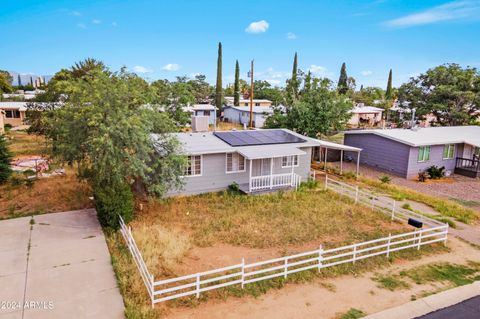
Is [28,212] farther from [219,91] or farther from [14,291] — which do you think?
[219,91]

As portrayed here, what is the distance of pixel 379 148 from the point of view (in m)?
25.5

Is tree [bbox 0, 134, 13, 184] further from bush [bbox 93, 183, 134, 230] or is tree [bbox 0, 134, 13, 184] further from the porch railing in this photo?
the porch railing

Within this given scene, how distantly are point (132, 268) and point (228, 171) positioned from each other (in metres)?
9.02

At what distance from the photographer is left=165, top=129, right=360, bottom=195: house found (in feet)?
55.1

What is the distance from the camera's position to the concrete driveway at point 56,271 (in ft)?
25.3

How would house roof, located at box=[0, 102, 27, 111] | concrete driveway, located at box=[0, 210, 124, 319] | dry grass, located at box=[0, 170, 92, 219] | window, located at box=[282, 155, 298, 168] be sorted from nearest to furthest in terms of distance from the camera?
1. concrete driveway, located at box=[0, 210, 124, 319]
2. dry grass, located at box=[0, 170, 92, 219]
3. window, located at box=[282, 155, 298, 168]
4. house roof, located at box=[0, 102, 27, 111]

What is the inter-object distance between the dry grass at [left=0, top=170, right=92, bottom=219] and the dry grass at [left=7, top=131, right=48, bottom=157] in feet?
21.4

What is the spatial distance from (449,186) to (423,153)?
10.5 feet

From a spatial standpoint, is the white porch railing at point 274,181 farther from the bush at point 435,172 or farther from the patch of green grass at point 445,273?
the bush at point 435,172

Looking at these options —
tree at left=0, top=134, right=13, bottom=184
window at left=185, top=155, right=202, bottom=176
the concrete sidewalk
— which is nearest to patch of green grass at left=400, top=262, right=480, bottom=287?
the concrete sidewalk

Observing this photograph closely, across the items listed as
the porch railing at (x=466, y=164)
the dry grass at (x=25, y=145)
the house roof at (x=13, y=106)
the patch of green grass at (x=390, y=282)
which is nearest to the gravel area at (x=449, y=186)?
the porch railing at (x=466, y=164)

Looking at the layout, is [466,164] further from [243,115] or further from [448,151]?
[243,115]

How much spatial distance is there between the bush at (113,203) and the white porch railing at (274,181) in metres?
6.76

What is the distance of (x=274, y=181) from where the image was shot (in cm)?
1812
